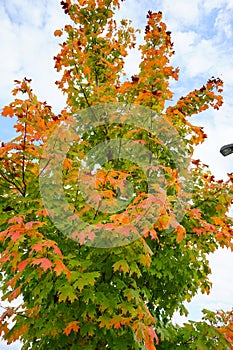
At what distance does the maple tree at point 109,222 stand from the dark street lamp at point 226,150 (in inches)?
18.3

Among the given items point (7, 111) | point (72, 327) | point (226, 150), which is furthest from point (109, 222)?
point (226, 150)

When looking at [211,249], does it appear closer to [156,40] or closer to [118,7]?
[156,40]

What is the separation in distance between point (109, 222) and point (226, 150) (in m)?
3.03

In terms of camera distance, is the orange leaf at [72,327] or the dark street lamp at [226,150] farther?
the dark street lamp at [226,150]

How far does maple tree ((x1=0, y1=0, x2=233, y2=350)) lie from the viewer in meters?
4.18

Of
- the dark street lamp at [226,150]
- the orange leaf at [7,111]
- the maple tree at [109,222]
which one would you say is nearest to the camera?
the maple tree at [109,222]

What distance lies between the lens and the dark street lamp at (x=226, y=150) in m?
6.52

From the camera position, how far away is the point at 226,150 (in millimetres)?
6574

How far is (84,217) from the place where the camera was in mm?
4797

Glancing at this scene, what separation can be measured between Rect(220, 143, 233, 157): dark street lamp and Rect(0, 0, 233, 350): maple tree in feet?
1.52

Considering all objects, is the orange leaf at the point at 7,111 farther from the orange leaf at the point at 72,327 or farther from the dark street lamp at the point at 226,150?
the dark street lamp at the point at 226,150

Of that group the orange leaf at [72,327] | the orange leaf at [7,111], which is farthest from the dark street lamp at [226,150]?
the orange leaf at [72,327]

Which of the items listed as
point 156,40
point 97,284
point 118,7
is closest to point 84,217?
point 97,284

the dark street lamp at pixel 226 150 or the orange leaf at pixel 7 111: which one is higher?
the orange leaf at pixel 7 111
